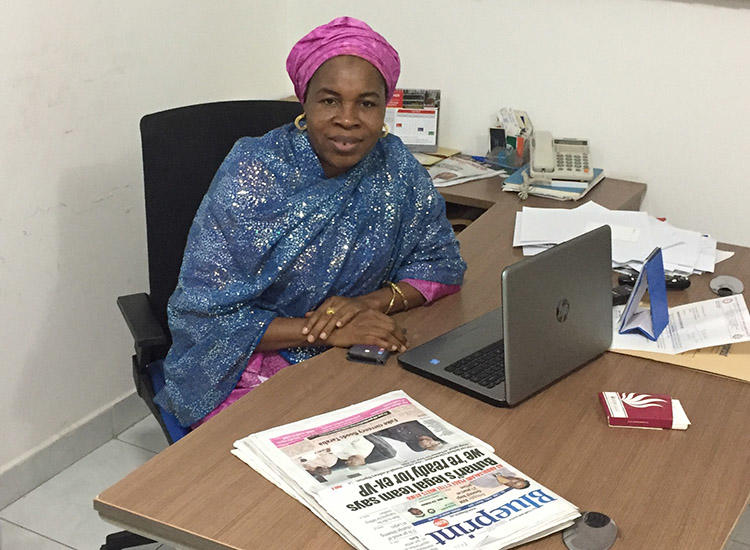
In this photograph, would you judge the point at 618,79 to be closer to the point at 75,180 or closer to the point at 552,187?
the point at 552,187

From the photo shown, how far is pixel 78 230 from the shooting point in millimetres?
2635

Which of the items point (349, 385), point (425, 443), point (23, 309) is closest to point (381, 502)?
point (425, 443)

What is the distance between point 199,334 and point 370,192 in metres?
0.46

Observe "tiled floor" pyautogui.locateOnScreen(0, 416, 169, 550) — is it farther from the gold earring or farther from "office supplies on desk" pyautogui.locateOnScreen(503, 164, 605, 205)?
"office supplies on desk" pyautogui.locateOnScreen(503, 164, 605, 205)

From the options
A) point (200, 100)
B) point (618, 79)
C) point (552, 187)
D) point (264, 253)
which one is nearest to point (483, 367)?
point (264, 253)

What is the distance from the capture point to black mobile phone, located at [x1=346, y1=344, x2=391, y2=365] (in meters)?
1.71

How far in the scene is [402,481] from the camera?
133cm

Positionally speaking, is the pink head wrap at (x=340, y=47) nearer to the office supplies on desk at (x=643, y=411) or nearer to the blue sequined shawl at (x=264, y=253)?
the blue sequined shawl at (x=264, y=253)

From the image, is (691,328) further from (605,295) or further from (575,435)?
(575,435)

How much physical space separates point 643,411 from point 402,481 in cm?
47

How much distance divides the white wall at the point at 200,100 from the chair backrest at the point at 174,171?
1.83ft

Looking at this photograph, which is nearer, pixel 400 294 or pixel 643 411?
pixel 643 411

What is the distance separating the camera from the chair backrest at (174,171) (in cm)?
204

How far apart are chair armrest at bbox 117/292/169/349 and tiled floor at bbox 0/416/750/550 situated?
78 centimetres
